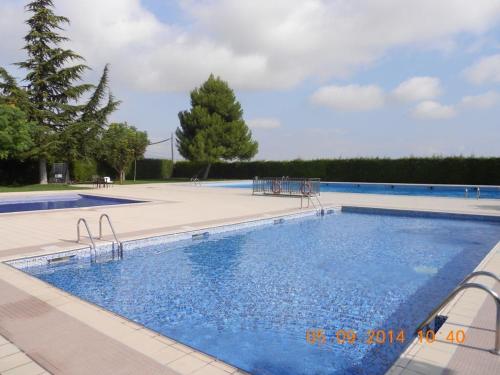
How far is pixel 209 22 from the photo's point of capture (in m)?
15.0

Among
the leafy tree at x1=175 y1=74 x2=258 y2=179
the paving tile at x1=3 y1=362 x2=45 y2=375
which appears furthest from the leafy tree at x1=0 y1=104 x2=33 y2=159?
the paving tile at x1=3 y1=362 x2=45 y2=375

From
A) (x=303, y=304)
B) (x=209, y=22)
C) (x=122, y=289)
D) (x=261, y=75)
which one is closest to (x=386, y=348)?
(x=303, y=304)

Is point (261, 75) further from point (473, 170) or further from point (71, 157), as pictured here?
point (473, 170)

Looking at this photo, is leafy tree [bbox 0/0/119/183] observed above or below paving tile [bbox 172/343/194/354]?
above

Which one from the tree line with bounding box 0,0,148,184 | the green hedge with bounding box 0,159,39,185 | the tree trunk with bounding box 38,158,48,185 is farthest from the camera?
the green hedge with bounding box 0,159,39,185

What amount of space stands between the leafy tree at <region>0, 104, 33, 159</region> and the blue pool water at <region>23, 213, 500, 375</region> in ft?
55.2

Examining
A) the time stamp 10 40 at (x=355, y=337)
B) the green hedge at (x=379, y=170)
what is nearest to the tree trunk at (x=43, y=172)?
the green hedge at (x=379, y=170)

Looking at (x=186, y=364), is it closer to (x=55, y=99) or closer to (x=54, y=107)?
(x=54, y=107)

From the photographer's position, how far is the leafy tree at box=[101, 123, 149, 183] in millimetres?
27119

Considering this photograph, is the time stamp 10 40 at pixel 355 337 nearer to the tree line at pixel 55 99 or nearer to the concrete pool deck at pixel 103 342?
the concrete pool deck at pixel 103 342

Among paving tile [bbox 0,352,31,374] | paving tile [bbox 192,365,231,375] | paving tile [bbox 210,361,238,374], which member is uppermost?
paving tile [bbox 0,352,31,374]

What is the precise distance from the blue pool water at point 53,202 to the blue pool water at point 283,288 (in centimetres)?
941

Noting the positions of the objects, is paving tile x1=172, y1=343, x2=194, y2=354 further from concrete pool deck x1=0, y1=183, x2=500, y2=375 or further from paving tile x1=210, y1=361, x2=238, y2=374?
paving tile x1=210, y1=361, x2=238, y2=374

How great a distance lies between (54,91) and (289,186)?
1829 cm
